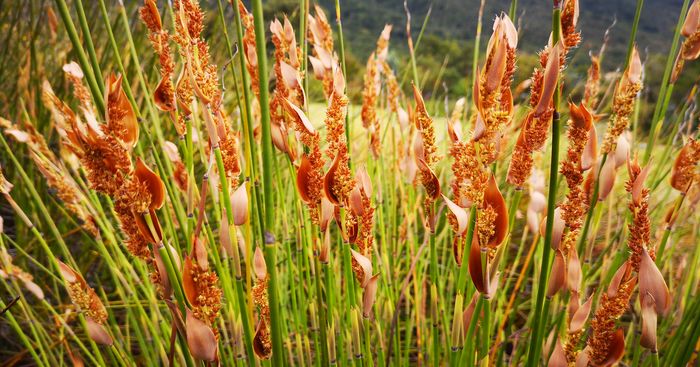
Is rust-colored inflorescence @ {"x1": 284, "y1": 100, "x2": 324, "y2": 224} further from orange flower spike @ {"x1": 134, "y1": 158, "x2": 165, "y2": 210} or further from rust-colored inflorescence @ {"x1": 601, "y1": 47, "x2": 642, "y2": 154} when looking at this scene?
rust-colored inflorescence @ {"x1": 601, "y1": 47, "x2": 642, "y2": 154}

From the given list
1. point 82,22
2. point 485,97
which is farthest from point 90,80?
point 485,97

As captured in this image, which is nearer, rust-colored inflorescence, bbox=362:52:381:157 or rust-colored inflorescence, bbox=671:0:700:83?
rust-colored inflorescence, bbox=671:0:700:83

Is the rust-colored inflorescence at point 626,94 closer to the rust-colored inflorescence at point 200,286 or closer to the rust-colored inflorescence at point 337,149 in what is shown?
the rust-colored inflorescence at point 337,149

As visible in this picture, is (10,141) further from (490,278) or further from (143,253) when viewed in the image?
(490,278)

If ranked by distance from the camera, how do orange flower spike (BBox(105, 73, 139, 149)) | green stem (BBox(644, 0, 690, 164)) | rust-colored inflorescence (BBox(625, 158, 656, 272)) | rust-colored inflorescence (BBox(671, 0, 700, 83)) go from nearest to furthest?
1. orange flower spike (BBox(105, 73, 139, 149))
2. rust-colored inflorescence (BBox(625, 158, 656, 272))
3. rust-colored inflorescence (BBox(671, 0, 700, 83))
4. green stem (BBox(644, 0, 690, 164))

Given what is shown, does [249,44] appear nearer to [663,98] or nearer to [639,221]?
[639,221]

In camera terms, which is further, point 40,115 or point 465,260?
point 40,115

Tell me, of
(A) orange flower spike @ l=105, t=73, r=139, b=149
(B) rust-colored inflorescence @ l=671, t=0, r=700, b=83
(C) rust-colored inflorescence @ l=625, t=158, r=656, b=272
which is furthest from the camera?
(B) rust-colored inflorescence @ l=671, t=0, r=700, b=83

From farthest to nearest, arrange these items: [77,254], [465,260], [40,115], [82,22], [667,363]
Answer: [77,254] < [40,115] < [667,363] < [465,260] < [82,22]

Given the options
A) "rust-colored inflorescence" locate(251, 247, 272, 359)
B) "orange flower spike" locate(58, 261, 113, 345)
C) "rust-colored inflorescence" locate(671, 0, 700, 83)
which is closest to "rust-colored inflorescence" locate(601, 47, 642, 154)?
"rust-colored inflorescence" locate(671, 0, 700, 83)

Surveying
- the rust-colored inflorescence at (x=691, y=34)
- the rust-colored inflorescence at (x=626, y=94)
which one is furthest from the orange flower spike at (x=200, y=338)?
the rust-colored inflorescence at (x=691, y=34)

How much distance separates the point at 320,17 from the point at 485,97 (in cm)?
33

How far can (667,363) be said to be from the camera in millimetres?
742

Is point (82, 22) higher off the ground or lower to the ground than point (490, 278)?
higher
